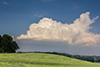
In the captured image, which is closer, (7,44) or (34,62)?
(34,62)

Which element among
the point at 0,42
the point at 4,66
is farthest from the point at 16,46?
the point at 4,66

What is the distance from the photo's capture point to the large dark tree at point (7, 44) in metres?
82.3

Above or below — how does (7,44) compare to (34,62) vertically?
above

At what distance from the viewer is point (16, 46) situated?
85438 mm

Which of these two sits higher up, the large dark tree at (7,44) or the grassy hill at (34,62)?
the large dark tree at (7,44)

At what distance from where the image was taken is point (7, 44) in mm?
82812

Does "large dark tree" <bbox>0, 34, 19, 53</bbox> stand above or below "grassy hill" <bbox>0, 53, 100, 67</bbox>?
above

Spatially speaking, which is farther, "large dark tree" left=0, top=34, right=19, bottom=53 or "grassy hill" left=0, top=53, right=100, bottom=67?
"large dark tree" left=0, top=34, right=19, bottom=53

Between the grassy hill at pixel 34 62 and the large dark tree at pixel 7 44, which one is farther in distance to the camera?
the large dark tree at pixel 7 44

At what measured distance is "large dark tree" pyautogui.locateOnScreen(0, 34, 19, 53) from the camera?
270 ft

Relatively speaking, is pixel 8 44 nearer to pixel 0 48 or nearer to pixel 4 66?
pixel 0 48

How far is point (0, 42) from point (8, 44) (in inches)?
219

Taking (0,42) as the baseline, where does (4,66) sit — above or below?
below

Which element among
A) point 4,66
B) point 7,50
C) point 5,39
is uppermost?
point 5,39
